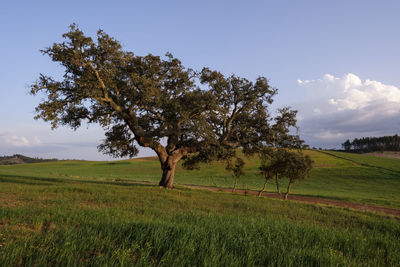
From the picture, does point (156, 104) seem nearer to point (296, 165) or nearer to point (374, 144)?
point (296, 165)

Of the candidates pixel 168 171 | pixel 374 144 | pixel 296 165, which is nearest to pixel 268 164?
pixel 296 165

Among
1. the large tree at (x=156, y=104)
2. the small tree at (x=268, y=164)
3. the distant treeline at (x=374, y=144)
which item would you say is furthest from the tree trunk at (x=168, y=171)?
the distant treeline at (x=374, y=144)

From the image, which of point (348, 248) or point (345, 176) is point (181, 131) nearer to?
point (348, 248)

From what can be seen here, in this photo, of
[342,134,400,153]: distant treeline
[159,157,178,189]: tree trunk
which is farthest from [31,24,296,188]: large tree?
[342,134,400,153]: distant treeline

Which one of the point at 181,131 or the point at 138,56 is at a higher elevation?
the point at 138,56

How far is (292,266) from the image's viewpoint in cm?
460

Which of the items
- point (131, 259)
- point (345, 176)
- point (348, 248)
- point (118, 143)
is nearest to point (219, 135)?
point (118, 143)

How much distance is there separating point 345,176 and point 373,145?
141 m

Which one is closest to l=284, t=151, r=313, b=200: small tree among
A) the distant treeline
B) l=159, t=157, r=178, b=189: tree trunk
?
l=159, t=157, r=178, b=189: tree trunk

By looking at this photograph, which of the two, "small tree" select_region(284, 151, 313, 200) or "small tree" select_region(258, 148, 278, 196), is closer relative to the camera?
"small tree" select_region(258, 148, 278, 196)

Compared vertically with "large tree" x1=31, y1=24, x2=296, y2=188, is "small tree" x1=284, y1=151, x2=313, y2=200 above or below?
below

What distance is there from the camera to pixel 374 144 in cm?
17225

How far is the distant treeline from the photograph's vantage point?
156 m

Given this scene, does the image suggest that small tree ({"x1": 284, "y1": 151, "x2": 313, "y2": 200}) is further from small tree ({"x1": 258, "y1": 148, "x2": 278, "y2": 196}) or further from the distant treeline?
the distant treeline
